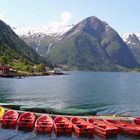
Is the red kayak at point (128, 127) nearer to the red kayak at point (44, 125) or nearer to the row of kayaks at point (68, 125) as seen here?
the row of kayaks at point (68, 125)

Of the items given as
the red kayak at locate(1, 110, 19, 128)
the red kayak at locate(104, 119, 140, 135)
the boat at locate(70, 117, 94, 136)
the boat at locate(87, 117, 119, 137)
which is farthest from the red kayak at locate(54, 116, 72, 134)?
the red kayak at locate(1, 110, 19, 128)

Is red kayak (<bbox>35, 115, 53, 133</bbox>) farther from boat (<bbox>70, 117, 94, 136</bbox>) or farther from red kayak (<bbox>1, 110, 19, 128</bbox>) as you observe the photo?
red kayak (<bbox>1, 110, 19, 128</bbox>)

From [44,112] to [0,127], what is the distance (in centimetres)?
1274

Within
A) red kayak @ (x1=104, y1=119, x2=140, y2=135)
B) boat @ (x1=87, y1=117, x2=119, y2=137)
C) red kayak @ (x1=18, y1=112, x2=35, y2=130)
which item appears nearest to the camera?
boat @ (x1=87, y1=117, x2=119, y2=137)

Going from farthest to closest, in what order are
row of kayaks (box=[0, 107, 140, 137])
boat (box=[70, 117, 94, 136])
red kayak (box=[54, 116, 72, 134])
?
red kayak (box=[54, 116, 72, 134]) → row of kayaks (box=[0, 107, 140, 137]) → boat (box=[70, 117, 94, 136])

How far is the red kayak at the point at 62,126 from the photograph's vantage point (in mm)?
66000

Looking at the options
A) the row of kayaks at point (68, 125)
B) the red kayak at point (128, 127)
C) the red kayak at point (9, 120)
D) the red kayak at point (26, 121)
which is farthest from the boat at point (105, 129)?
the red kayak at point (9, 120)

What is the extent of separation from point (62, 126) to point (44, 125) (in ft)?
11.8

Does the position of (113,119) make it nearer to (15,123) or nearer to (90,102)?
(15,123)

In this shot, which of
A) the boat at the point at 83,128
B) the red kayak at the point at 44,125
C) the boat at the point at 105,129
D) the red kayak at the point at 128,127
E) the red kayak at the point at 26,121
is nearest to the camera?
the boat at the point at 105,129

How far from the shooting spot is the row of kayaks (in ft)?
213

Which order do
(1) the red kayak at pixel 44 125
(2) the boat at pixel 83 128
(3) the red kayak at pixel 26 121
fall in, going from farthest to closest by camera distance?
(3) the red kayak at pixel 26 121
(1) the red kayak at pixel 44 125
(2) the boat at pixel 83 128

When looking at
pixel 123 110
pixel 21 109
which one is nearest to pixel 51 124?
pixel 21 109

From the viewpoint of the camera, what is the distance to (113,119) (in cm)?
7144
